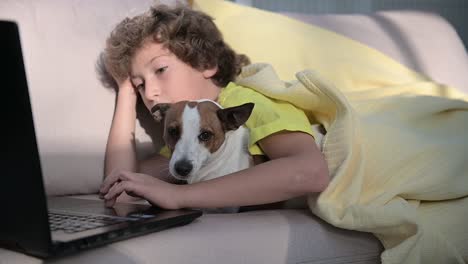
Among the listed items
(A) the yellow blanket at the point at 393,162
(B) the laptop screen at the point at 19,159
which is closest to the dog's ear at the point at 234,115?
Result: (A) the yellow blanket at the point at 393,162

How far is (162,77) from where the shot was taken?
135 centimetres

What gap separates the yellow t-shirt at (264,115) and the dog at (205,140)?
0.04m

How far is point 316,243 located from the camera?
40.7 inches

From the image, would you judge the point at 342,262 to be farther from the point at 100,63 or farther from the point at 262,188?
the point at 100,63

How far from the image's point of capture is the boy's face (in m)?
1.35

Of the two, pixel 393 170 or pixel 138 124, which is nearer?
pixel 393 170

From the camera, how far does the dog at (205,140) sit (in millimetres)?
1217

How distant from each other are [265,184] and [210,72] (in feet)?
1.43

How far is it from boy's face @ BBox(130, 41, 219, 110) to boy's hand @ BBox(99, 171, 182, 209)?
321 mm

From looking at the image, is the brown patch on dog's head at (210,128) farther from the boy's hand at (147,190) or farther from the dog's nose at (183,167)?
the boy's hand at (147,190)

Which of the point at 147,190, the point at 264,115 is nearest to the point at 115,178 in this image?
the point at 147,190

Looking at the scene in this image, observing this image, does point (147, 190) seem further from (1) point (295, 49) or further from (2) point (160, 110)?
(1) point (295, 49)

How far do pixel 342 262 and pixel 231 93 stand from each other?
0.48m

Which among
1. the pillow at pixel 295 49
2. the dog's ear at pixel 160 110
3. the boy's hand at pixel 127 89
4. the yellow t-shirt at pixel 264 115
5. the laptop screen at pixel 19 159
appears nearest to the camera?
the laptop screen at pixel 19 159
